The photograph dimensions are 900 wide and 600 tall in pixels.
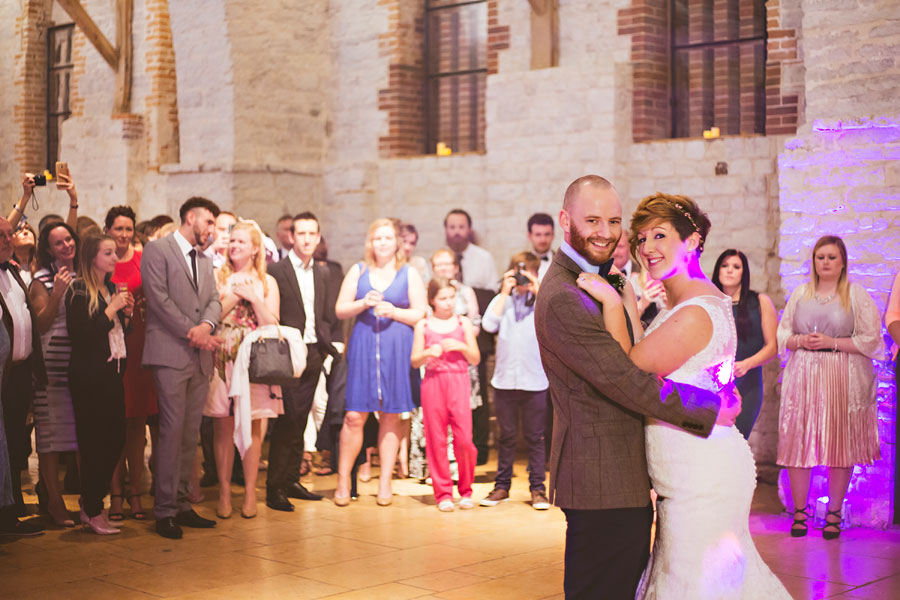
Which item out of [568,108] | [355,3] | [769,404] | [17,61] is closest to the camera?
[769,404]

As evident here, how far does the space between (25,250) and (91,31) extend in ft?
18.3

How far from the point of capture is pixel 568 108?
29.7 ft

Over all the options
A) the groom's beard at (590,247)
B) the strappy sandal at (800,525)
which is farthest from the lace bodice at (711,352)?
the strappy sandal at (800,525)

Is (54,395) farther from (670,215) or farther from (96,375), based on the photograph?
(670,215)

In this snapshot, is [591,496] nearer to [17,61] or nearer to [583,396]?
[583,396]

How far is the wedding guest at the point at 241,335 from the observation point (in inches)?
254

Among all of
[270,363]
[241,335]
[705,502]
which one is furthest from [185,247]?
[705,502]

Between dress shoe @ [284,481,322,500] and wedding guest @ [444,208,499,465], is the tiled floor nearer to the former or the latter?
dress shoe @ [284,481,322,500]

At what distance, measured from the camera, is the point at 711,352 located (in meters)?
3.26

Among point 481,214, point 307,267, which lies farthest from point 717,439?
point 481,214

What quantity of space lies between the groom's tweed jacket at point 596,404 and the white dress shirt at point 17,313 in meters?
3.62

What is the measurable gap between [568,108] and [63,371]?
15.0 feet

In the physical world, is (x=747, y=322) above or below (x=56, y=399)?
above

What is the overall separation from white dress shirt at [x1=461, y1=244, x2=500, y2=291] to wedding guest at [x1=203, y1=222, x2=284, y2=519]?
2.55 meters
